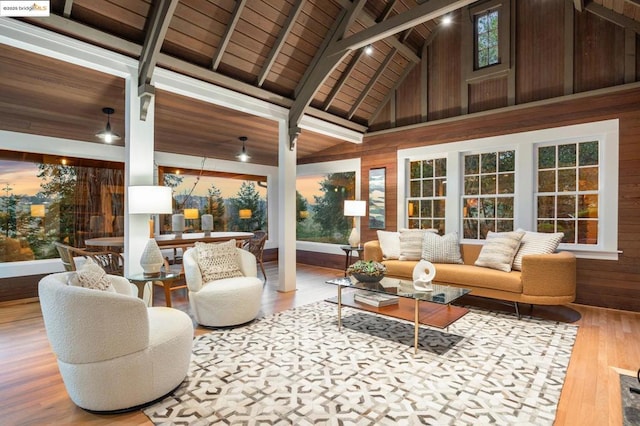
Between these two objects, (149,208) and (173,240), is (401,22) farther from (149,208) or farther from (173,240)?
(173,240)

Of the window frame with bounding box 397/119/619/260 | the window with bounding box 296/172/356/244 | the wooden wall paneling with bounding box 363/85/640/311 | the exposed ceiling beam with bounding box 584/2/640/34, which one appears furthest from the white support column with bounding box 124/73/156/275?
the exposed ceiling beam with bounding box 584/2/640/34

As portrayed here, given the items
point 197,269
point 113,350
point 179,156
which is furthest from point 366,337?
point 179,156

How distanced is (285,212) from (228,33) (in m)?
2.53

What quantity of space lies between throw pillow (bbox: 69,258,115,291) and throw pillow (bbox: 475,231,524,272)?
4.25 meters

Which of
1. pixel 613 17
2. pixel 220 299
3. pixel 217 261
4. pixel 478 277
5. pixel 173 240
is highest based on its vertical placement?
pixel 613 17

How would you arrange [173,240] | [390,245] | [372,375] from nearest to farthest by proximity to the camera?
[372,375] < [173,240] < [390,245]

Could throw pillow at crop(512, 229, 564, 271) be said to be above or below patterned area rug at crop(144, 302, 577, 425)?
above

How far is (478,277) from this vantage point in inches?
164

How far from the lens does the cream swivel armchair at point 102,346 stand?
1985 mm

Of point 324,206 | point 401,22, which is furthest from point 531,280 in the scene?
point 324,206

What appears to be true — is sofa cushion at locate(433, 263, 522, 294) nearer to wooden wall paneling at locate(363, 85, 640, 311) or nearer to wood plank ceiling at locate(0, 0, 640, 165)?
wooden wall paneling at locate(363, 85, 640, 311)

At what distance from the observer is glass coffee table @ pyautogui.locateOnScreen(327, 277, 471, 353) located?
9.78 ft

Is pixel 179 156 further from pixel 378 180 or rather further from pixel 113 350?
pixel 113 350

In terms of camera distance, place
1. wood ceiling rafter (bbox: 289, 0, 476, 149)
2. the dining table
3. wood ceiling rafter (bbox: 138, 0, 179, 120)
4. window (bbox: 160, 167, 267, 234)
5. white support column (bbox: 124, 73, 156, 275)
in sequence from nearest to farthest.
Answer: wood ceiling rafter (bbox: 138, 0, 179, 120), white support column (bbox: 124, 73, 156, 275), wood ceiling rafter (bbox: 289, 0, 476, 149), the dining table, window (bbox: 160, 167, 267, 234)
